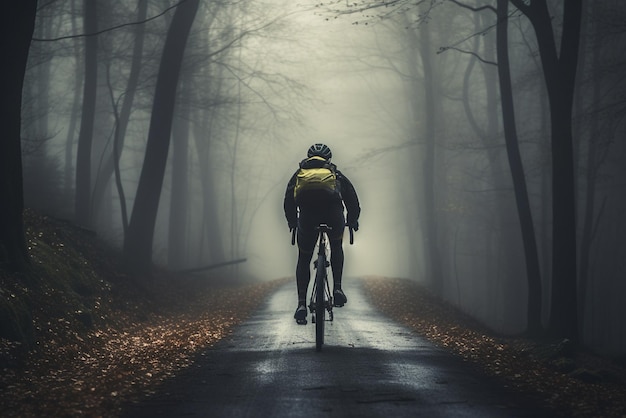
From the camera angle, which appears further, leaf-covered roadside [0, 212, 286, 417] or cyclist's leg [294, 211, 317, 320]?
cyclist's leg [294, 211, 317, 320]

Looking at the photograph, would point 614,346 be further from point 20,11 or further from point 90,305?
point 20,11

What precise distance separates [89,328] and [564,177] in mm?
9075

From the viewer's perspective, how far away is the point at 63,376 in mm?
8500

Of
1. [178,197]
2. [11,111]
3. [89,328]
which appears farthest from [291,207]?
[178,197]

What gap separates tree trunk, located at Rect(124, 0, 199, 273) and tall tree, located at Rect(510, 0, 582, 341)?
972 centimetres

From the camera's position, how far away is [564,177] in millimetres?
14766

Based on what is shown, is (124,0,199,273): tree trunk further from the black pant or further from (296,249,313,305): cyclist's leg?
the black pant

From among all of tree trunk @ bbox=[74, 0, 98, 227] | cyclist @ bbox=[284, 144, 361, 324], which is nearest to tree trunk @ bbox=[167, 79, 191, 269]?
tree trunk @ bbox=[74, 0, 98, 227]

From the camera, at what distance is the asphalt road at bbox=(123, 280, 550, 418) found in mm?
6625

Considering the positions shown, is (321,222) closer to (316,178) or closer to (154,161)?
Answer: (316,178)

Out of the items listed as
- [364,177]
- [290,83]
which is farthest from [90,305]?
[364,177]

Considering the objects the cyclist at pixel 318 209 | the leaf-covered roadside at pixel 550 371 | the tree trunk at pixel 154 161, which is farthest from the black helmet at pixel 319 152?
the tree trunk at pixel 154 161

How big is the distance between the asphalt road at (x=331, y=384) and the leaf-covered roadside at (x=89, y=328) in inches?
18.7

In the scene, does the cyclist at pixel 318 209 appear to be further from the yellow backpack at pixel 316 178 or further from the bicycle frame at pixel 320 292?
the bicycle frame at pixel 320 292
